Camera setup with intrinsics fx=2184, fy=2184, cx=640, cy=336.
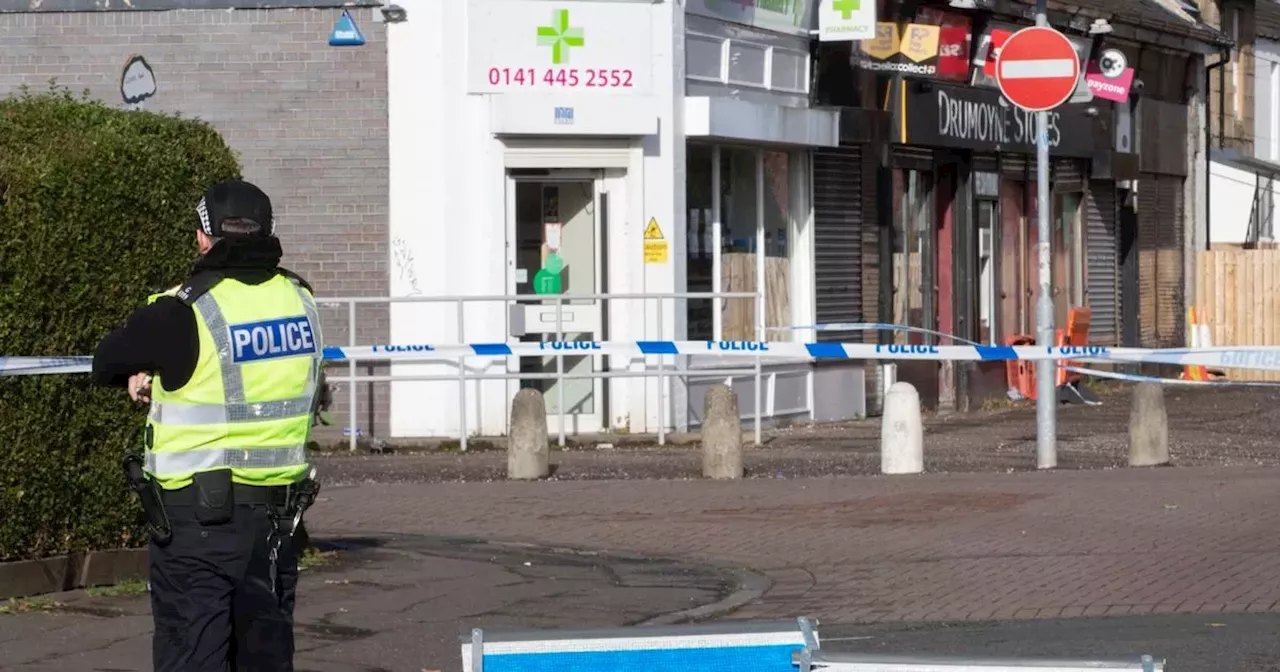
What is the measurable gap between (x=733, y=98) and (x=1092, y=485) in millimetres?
6840

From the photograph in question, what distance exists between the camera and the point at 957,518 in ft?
43.3

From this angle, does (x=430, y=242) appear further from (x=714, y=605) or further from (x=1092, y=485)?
(x=714, y=605)

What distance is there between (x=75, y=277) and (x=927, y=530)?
5.38m

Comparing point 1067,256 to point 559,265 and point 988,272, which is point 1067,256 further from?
point 559,265

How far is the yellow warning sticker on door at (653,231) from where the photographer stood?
19.5m

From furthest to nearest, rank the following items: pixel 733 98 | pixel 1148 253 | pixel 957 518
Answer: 1. pixel 1148 253
2. pixel 733 98
3. pixel 957 518

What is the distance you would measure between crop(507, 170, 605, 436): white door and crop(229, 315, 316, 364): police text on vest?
13.1m

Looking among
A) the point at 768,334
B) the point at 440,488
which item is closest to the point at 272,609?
the point at 440,488

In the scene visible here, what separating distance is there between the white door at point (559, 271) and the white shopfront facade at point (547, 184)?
0.06 ft

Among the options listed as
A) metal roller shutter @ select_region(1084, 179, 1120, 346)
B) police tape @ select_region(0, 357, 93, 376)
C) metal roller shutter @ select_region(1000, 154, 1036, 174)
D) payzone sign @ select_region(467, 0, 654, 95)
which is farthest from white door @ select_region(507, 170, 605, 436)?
metal roller shutter @ select_region(1084, 179, 1120, 346)

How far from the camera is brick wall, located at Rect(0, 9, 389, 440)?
62.8 feet

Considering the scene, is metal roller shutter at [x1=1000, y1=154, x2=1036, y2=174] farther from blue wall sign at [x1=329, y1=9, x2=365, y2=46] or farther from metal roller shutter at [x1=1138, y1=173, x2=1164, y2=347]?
blue wall sign at [x1=329, y1=9, x2=365, y2=46]

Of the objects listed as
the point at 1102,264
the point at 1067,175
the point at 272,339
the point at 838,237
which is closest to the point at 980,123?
the point at 838,237

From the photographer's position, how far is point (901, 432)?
1598 cm
